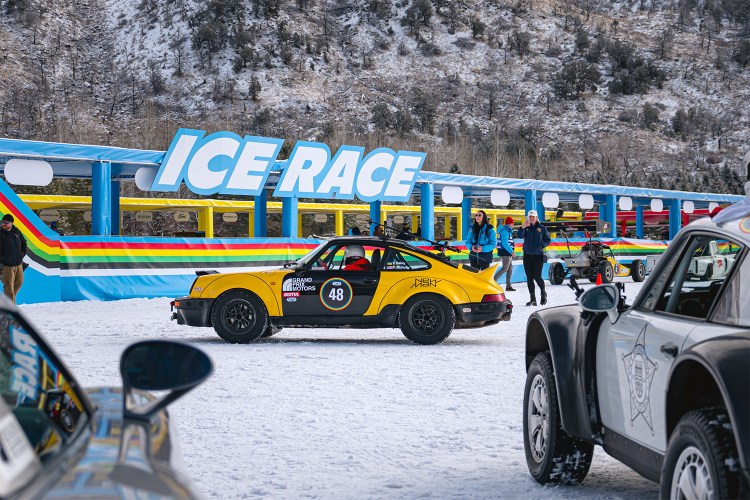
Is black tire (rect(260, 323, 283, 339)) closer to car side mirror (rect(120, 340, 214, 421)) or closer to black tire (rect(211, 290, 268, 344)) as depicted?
black tire (rect(211, 290, 268, 344))

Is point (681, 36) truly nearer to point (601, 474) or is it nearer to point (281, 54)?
point (281, 54)

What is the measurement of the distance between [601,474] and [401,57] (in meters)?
117

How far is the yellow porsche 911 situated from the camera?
1276 centimetres

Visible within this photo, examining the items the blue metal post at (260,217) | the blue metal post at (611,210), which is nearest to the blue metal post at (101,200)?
the blue metal post at (260,217)

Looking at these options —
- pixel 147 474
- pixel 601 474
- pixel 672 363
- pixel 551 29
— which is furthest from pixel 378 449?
pixel 551 29

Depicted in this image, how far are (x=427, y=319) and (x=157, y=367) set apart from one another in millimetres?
10227

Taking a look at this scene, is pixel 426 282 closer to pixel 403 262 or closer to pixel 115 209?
pixel 403 262

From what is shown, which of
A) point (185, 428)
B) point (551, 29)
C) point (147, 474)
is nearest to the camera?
point (147, 474)

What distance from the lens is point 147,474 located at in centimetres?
236

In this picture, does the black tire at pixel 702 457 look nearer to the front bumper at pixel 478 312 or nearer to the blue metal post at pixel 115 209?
the front bumper at pixel 478 312

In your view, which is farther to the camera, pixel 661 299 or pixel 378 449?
pixel 378 449

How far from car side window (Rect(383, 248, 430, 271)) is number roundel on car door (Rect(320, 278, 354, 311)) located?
0.53 m

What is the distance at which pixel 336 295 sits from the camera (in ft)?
42.2

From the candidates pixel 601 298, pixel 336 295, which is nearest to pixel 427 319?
pixel 336 295
